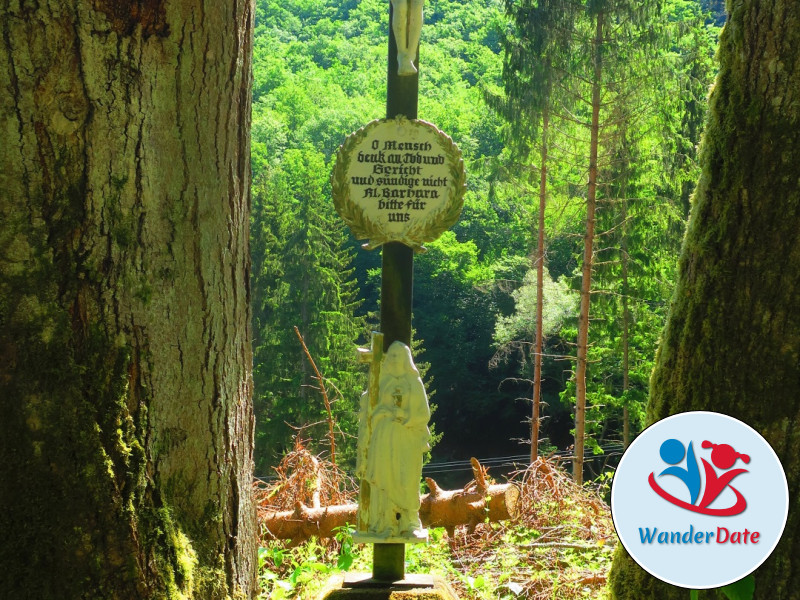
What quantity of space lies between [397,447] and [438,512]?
6.14 feet

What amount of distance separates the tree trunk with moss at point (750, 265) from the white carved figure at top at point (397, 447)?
49.9 inches

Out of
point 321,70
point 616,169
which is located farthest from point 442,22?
point 616,169

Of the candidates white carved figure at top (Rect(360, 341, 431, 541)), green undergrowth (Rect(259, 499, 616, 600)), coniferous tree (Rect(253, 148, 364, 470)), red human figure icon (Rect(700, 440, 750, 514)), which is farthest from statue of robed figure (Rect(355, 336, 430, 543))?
coniferous tree (Rect(253, 148, 364, 470))

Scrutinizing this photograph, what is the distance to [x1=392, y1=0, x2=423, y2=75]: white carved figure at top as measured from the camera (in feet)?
13.7

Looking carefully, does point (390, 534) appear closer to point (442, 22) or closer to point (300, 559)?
point (300, 559)

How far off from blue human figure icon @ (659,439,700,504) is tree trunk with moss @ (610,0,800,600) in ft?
0.94

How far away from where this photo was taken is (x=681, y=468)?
2.57 meters

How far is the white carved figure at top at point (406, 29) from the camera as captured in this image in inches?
164

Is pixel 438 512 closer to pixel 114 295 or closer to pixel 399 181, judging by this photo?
pixel 399 181

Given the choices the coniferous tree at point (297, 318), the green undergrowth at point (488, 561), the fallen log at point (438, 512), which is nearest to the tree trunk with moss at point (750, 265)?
the green undergrowth at point (488, 561)

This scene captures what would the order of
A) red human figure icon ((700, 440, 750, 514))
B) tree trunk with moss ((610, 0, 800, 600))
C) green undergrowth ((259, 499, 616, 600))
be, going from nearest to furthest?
1. red human figure icon ((700, 440, 750, 514))
2. tree trunk with moss ((610, 0, 800, 600))
3. green undergrowth ((259, 499, 616, 600))

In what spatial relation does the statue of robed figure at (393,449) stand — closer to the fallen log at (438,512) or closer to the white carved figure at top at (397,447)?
the white carved figure at top at (397,447)

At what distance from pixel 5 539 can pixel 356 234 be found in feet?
7.63

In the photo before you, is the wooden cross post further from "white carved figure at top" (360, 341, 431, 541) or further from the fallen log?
the fallen log
